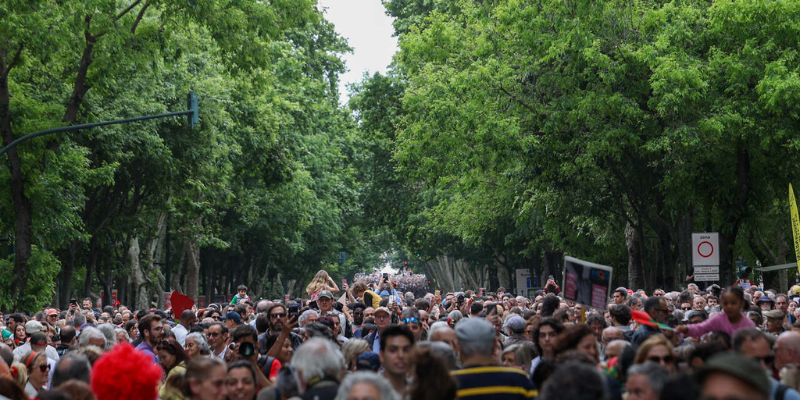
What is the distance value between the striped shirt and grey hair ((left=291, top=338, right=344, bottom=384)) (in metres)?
0.70

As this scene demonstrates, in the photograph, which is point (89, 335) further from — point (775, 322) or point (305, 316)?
point (775, 322)

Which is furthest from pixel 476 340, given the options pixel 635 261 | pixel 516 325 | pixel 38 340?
pixel 635 261

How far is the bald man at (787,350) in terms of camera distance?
7.12 meters

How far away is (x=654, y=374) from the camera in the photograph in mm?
5621

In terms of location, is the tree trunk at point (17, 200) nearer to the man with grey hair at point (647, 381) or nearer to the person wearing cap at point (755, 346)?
the person wearing cap at point (755, 346)

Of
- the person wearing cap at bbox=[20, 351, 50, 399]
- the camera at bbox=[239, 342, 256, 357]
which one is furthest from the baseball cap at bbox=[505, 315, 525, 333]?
the person wearing cap at bbox=[20, 351, 50, 399]

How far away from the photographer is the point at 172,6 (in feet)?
77.3

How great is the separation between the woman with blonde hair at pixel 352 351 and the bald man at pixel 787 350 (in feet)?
10.4

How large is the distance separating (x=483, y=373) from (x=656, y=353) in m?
1.18

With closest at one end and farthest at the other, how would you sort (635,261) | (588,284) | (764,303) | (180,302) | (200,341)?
(200,341)
(588,284)
(180,302)
(764,303)
(635,261)

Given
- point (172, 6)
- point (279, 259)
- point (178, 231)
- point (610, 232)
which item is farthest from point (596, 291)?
point (279, 259)

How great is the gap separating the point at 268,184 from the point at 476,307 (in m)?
24.7

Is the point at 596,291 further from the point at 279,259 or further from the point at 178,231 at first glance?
the point at 279,259

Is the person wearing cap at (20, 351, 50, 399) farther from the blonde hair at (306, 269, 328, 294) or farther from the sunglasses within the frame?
the blonde hair at (306, 269, 328, 294)
